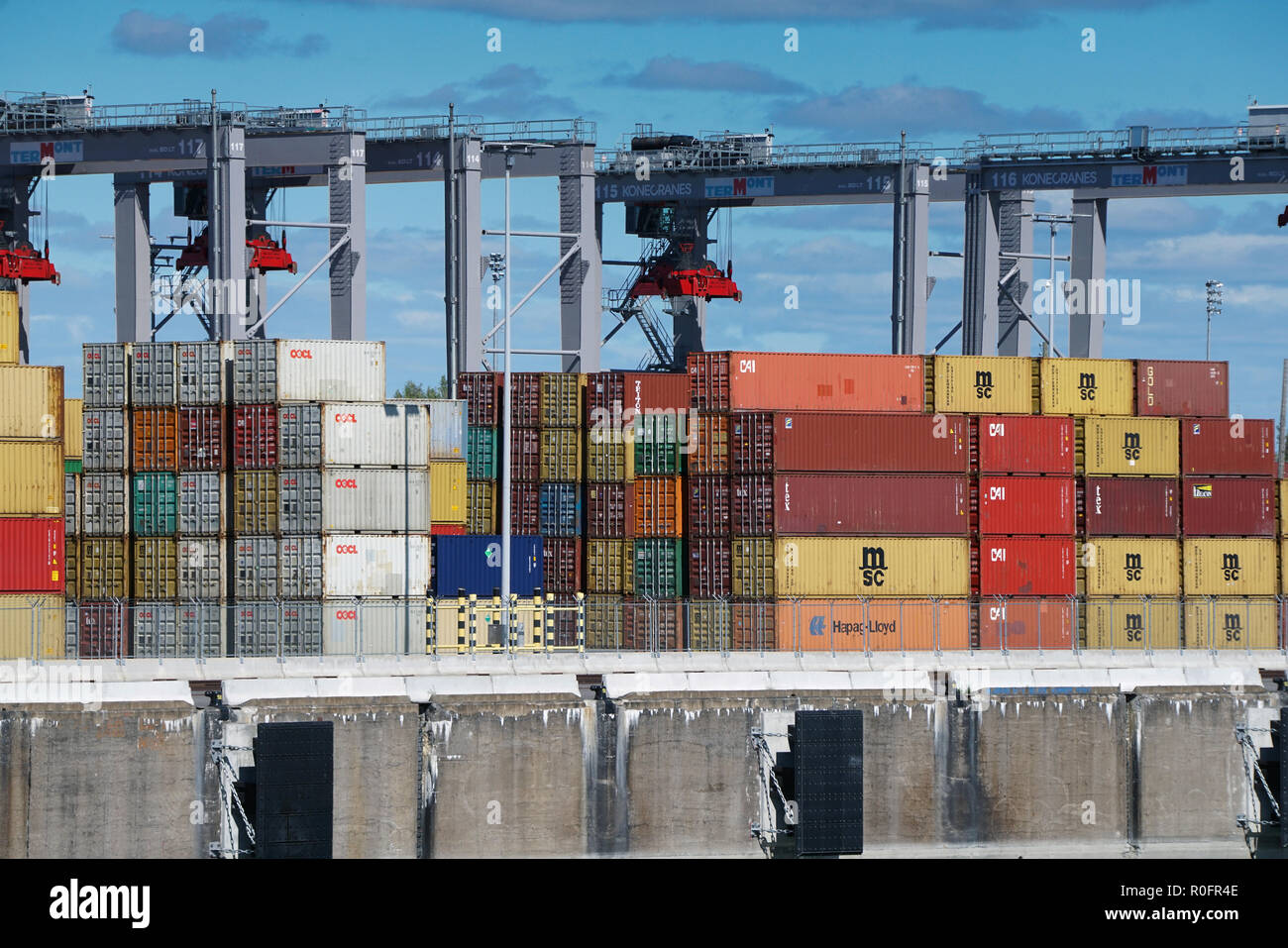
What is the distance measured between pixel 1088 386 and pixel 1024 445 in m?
3.48

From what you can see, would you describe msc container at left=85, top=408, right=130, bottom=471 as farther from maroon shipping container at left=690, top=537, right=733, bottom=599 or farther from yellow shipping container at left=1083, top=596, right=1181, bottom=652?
yellow shipping container at left=1083, top=596, right=1181, bottom=652

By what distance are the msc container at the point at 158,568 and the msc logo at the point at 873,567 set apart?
18.7 meters

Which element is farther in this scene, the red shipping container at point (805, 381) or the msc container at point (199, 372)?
the red shipping container at point (805, 381)

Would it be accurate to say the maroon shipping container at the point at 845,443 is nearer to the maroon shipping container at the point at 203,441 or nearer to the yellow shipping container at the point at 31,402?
the maroon shipping container at the point at 203,441

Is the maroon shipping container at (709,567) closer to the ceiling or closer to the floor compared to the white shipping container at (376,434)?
closer to the floor

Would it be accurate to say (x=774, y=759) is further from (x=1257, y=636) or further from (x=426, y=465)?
(x=1257, y=636)

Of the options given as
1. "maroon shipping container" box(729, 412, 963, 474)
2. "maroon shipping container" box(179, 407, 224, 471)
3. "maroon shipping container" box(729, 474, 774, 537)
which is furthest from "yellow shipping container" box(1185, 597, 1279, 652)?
Result: "maroon shipping container" box(179, 407, 224, 471)

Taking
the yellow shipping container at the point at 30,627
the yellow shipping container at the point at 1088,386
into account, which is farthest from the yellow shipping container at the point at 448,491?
the yellow shipping container at the point at 1088,386

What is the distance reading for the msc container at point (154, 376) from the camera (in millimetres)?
50000

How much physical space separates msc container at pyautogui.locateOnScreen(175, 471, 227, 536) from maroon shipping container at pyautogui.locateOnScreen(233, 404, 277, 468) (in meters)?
0.86

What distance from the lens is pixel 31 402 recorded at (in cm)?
4647

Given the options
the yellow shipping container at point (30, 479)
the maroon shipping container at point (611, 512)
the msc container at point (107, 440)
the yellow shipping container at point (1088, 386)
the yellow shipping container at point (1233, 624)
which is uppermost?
the yellow shipping container at point (1088, 386)

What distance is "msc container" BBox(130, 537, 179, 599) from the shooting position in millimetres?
49062
